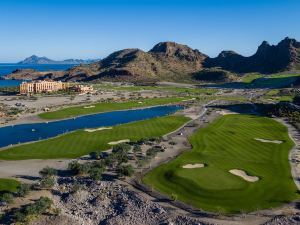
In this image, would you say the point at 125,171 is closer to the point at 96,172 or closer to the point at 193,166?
the point at 96,172

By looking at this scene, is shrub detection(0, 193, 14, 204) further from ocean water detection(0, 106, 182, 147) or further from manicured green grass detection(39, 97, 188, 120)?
manicured green grass detection(39, 97, 188, 120)

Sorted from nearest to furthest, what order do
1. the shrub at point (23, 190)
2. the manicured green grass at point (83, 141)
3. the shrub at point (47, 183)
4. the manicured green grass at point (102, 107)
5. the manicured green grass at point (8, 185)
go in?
the shrub at point (23, 190), the shrub at point (47, 183), the manicured green grass at point (8, 185), the manicured green grass at point (83, 141), the manicured green grass at point (102, 107)

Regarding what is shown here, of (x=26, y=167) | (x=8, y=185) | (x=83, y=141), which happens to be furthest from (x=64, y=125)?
(x=8, y=185)

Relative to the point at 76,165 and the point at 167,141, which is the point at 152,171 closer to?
the point at 76,165

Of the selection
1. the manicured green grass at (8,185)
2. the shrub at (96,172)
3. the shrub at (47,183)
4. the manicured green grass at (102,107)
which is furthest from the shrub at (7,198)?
the manicured green grass at (102,107)

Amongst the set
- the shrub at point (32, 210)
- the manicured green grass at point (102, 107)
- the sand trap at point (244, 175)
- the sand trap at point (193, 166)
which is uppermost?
the sand trap at point (244, 175)

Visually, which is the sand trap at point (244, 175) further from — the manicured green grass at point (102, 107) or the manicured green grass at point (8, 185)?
the manicured green grass at point (102, 107)
